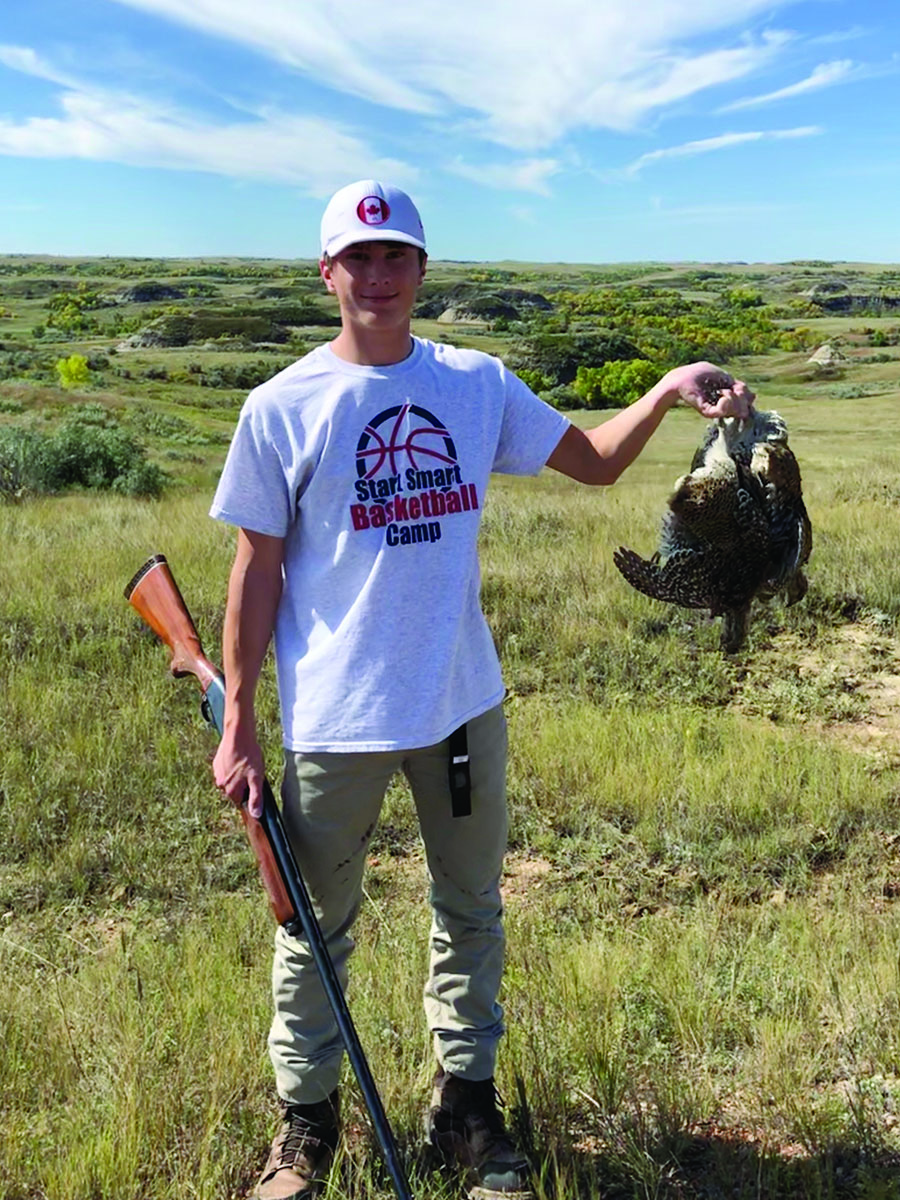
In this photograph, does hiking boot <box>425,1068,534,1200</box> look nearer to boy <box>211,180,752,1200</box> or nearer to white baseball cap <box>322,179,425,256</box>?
boy <box>211,180,752,1200</box>

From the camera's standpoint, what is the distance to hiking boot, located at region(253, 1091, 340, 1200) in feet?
8.39

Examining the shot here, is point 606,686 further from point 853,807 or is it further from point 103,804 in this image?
point 103,804

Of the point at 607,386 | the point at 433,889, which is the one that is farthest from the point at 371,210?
the point at 607,386

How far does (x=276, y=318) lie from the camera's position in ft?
229

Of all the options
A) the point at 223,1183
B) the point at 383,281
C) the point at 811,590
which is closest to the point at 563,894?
the point at 223,1183

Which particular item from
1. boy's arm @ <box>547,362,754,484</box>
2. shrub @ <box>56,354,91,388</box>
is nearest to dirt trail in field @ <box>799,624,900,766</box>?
boy's arm @ <box>547,362,754,484</box>

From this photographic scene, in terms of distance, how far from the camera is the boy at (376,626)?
8.03ft

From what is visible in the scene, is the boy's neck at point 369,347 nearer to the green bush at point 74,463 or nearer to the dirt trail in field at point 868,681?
the dirt trail in field at point 868,681

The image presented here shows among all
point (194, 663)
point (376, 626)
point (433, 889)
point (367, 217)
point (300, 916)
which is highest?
point (367, 217)

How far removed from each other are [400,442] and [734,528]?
846 millimetres

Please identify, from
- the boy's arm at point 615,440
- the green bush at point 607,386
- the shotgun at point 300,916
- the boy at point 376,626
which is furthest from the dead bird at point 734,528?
the green bush at point 607,386

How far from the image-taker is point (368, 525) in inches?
97.6

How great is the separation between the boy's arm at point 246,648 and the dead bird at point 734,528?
2.93 ft

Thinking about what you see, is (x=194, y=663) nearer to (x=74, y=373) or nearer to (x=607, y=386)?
(x=607, y=386)
